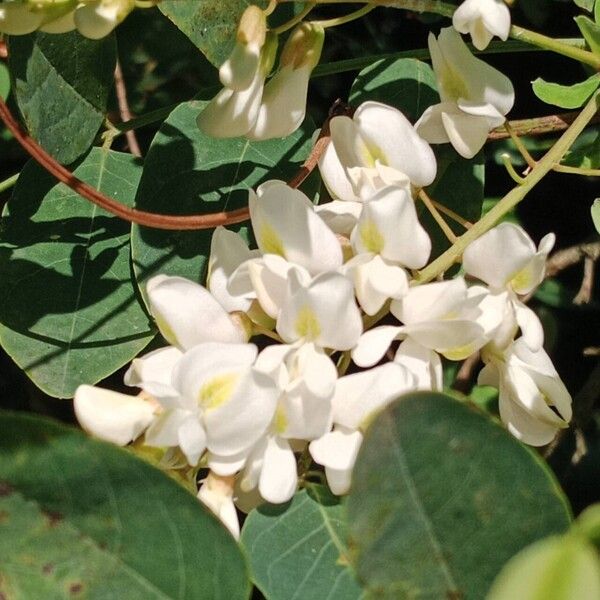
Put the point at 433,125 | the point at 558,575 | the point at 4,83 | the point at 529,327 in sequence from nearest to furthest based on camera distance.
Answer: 1. the point at 558,575
2. the point at 529,327
3. the point at 433,125
4. the point at 4,83

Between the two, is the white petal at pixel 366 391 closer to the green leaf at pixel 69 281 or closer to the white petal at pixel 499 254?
the white petal at pixel 499 254

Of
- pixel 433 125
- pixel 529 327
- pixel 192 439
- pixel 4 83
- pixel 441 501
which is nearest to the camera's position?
pixel 441 501

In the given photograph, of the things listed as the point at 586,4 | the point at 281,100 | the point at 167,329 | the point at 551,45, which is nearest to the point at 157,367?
the point at 167,329

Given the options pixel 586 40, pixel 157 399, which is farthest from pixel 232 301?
pixel 586 40

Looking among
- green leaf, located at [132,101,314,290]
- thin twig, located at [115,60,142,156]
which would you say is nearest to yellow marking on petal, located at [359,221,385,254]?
green leaf, located at [132,101,314,290]

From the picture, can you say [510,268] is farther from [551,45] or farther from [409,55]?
[409,55]

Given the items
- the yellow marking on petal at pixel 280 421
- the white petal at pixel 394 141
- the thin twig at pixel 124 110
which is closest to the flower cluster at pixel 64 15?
the white petal at pixel 394 141

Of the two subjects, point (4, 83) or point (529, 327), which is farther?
point (4, 83)
